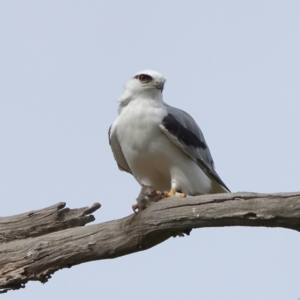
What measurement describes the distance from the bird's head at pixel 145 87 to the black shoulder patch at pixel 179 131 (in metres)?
0.48

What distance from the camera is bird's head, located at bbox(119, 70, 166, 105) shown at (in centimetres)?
898

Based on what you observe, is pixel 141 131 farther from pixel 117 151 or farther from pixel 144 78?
pixel 144 78

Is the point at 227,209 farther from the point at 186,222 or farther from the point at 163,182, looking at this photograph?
the point at 163,182

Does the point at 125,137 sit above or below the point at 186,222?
above

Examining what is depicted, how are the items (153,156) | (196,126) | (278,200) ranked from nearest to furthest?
(278,200), (153,156), (196,126)

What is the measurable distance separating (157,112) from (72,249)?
238 centimetres

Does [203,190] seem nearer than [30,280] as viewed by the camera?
No

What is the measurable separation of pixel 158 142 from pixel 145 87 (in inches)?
34.3

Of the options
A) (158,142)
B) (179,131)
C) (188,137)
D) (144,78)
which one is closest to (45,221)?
(158,142)

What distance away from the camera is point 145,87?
8984mm

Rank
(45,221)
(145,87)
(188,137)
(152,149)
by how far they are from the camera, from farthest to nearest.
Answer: (145,87), (188,137), (152,149), (45,221)

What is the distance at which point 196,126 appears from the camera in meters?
9.23

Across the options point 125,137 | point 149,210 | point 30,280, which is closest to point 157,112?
point 125,137

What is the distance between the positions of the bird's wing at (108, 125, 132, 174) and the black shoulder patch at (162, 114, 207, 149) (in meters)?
0.79
